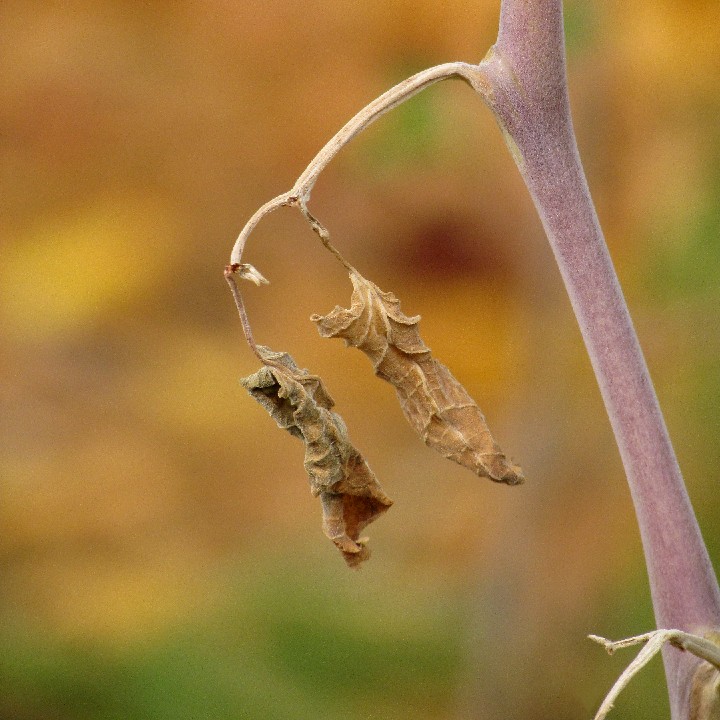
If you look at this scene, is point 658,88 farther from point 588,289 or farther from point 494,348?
point 588,289

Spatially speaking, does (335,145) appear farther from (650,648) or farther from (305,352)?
(305,352)

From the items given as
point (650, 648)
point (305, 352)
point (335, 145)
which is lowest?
point (650, 648)

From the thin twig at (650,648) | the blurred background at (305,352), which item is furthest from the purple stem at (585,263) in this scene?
the blurred background at (305,352)

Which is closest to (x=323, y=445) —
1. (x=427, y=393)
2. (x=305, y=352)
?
(x=427, y=393)

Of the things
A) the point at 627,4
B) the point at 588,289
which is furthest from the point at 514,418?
the point at 588,289

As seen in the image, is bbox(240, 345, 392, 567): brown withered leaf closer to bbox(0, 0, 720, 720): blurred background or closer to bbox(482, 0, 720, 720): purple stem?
bbox(482, 0, 720, 720): purple stem

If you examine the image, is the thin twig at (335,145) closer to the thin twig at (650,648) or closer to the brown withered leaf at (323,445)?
the brown withered leaf at (323,445)
